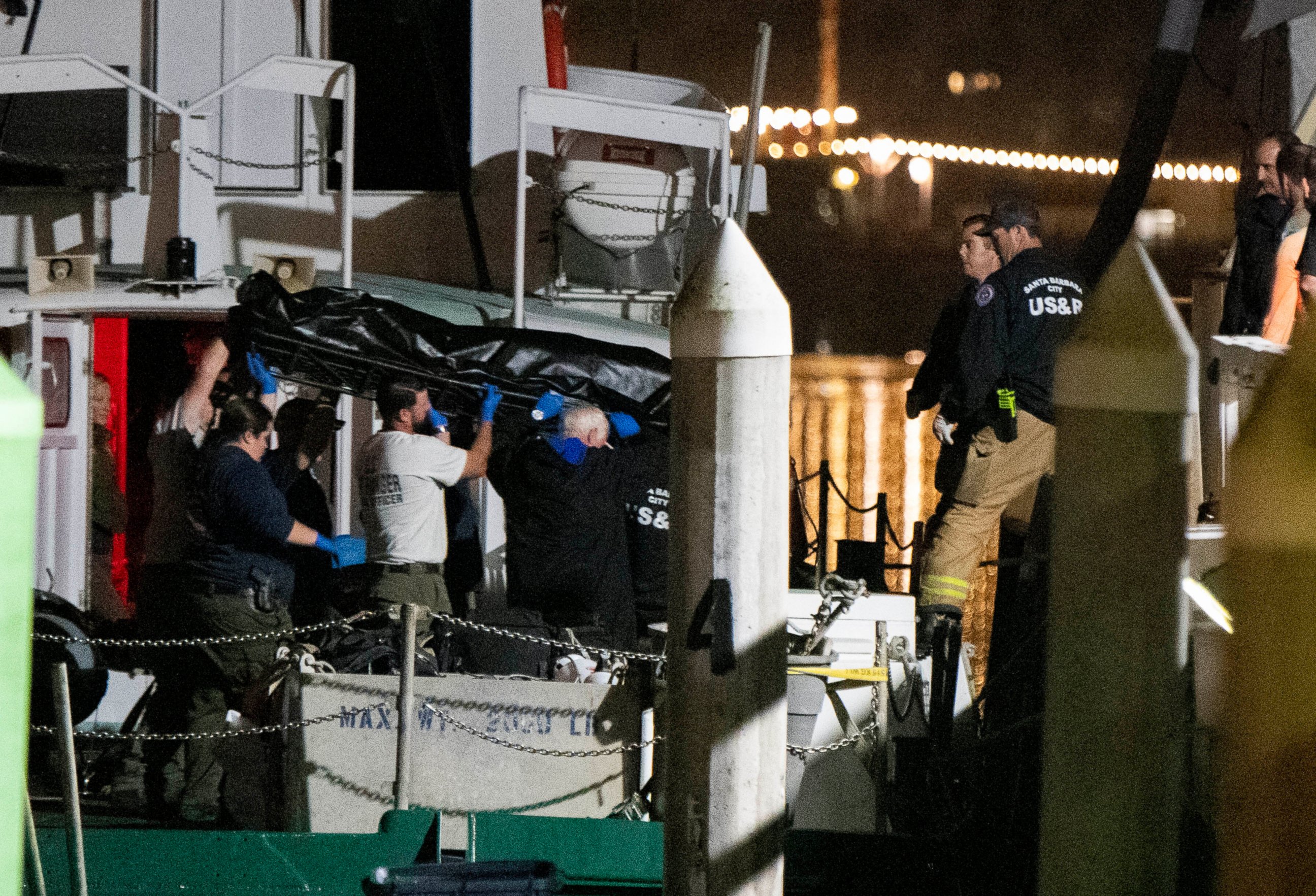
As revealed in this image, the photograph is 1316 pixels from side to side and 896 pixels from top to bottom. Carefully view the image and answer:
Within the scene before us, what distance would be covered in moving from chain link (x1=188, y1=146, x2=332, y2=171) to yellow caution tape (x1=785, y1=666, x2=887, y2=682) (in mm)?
4909

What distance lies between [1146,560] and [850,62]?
12.8m

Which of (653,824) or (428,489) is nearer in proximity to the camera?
(653,824)

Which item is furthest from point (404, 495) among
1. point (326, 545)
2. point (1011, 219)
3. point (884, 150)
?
point (884, 150)

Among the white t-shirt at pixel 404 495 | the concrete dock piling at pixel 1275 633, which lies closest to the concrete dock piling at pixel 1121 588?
the concrete dock piling at pixel 1275 633

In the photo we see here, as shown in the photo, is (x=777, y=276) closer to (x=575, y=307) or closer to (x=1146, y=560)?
(x=575, y=307)

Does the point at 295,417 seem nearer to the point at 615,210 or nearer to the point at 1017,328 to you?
the point at 615,210

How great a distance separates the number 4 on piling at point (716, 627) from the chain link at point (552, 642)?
2.37 metres

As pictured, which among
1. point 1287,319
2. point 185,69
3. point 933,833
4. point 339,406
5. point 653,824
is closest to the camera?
point 653,824

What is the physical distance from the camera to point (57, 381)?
9.72m

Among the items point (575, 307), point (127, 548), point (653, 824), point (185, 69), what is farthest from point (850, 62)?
point (653, 824)

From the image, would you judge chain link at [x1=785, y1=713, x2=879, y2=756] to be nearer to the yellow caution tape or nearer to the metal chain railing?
the yellow caution tape

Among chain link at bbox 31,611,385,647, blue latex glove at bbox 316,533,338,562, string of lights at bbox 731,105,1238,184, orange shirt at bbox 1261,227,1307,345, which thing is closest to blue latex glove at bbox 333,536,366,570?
blue latex glove at bbox 316,533,338,562

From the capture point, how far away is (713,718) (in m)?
3.90

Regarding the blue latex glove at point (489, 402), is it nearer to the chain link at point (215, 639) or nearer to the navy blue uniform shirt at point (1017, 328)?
the chain link at point (215, 639)
